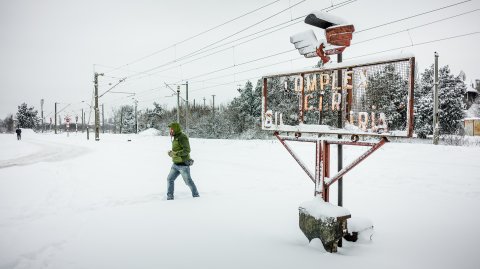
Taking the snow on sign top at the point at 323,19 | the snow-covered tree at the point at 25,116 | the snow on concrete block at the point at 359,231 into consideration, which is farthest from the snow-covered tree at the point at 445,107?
the snow-covered tree at the point at 25,116

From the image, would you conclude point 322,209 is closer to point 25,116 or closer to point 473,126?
point 473,126

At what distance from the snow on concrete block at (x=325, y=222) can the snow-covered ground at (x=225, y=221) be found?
0.17 m

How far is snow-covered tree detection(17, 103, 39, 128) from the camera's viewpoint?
8565 cm

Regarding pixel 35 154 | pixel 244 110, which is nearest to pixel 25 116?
pixel 244 110

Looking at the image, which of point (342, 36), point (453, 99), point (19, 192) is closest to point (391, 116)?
point (342, 36)

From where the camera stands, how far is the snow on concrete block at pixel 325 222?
3.85m

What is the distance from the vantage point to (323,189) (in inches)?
170

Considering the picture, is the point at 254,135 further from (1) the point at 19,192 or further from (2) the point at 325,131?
(2) the point at 325,131

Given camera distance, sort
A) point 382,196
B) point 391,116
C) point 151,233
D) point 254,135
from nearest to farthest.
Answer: point 391,116, point 151,233, point 382,196, point 254,135

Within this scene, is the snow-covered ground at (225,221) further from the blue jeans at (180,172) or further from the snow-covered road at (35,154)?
the snow-covered road at (35,154)

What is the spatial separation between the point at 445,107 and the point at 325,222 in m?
38.8

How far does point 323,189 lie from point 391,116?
1.40 m

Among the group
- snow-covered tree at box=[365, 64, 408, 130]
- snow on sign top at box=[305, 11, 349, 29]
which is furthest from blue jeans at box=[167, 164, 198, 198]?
snow-covered tree at box=[365, 64, 408, 130]

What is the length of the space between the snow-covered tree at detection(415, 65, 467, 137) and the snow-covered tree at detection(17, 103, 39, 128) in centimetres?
9847
